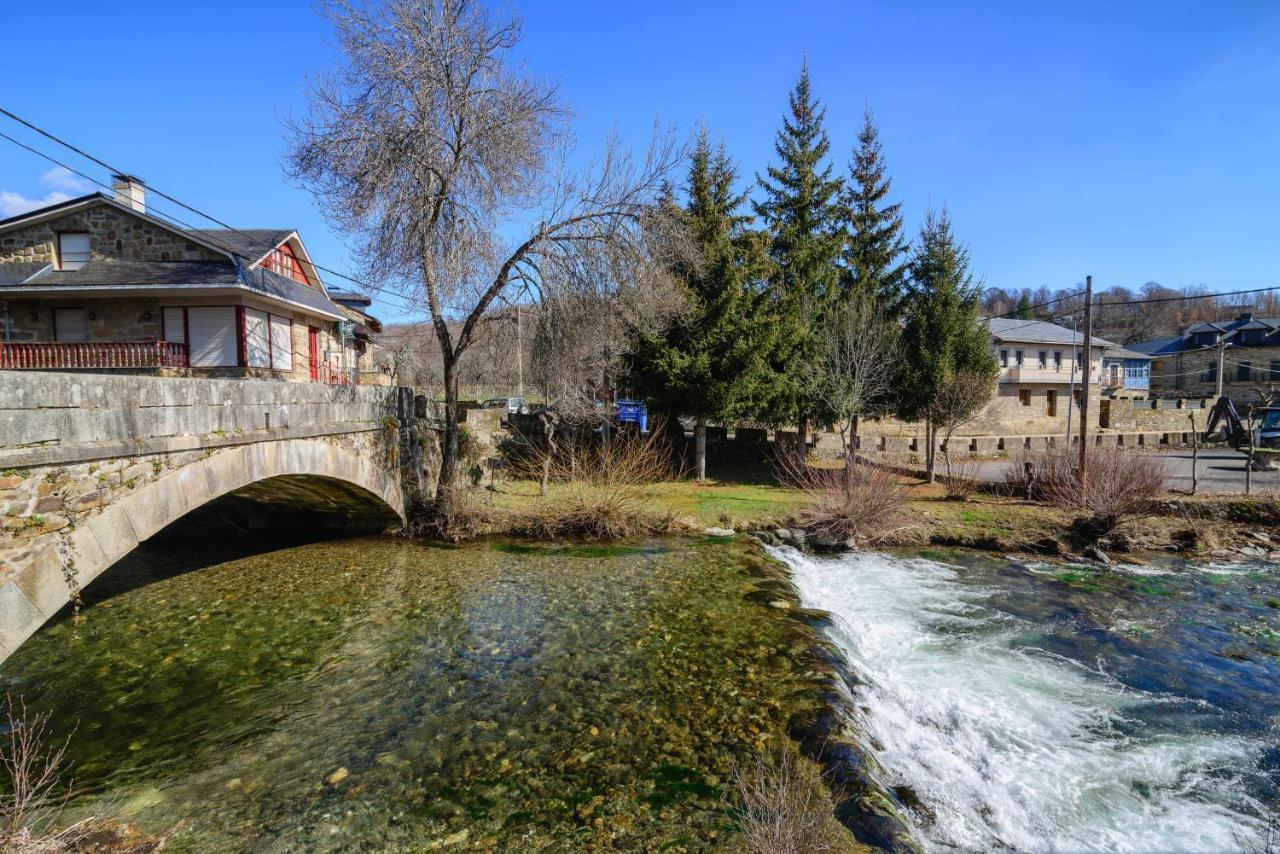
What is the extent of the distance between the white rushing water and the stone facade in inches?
884

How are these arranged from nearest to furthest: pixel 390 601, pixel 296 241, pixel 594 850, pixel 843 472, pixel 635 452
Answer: pixel 594 850
pixel 390 601
pixel 635 452
pixel 843 472
pixel 296 241

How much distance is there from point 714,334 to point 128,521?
14.5m

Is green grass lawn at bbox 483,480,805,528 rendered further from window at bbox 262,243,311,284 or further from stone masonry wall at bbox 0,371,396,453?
window at bbox 262,243,311,284

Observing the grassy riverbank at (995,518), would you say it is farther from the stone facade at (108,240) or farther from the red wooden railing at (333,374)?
the stone facade at (108,240)

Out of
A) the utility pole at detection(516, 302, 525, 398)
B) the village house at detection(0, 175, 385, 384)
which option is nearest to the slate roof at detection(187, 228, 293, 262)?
the village house at detection(0, 175, 385, 384)

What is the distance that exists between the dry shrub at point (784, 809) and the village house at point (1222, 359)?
5652 cm

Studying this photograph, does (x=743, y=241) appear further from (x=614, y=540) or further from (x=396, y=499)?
(x=396, y=499)

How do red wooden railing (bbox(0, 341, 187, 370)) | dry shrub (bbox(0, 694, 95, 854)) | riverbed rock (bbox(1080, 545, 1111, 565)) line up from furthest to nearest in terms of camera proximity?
1. red wooden railing (bbox(0, 341, 187, 370))
2. riverbed rock (bbox(1080, 545, 1111, 565))
3. dry shrub (bbox(0, 694, 95, 854))

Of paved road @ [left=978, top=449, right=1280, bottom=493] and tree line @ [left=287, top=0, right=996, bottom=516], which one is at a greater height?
tree line @ [left=287, top=0, right=996, bottom=516]

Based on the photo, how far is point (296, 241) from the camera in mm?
25578

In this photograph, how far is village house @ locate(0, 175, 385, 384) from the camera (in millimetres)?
19656

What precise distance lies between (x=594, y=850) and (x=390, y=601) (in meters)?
6.32

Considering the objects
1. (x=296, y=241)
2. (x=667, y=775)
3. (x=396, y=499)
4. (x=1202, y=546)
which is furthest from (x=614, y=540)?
(x=296, y=241)

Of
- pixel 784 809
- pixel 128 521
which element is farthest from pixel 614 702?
pixel 128 521
